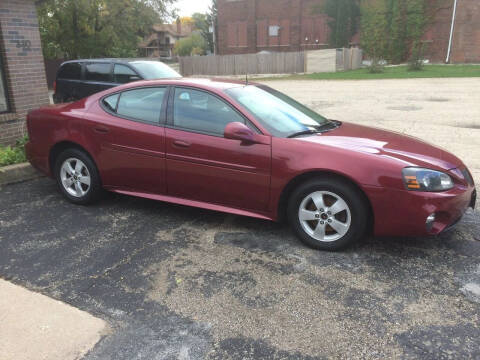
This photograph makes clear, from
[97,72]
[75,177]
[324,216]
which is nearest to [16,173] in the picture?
[75,177]

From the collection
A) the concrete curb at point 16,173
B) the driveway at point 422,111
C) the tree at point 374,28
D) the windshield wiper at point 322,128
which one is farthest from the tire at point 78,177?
the tree at point 374,28

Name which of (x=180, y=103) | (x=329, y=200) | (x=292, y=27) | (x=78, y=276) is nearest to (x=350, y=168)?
(x=329, y=200)

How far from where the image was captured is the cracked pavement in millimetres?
2799

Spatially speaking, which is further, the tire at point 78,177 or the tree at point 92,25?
the tree at point 92,25

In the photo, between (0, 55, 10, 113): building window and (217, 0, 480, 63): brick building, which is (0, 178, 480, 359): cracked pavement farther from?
(217, 0, 480, 63): brick building

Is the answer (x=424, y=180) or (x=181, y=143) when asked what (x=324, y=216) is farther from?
(x=181, y=143)

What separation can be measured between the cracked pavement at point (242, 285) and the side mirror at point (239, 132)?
100 centimetres

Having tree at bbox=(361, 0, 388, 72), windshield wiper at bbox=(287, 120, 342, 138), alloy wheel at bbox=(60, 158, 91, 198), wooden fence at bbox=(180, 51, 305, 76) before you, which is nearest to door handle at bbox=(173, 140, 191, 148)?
windshield wiper at bbox=(287, 120, 342, 138)

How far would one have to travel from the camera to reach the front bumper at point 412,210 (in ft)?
11.9

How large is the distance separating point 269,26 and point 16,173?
48.8 meters

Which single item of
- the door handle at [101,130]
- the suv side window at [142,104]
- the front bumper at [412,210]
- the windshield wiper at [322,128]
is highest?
the suv side window at [142,104]

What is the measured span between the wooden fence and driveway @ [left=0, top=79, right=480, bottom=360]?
32.5m

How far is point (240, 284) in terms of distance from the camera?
3502 mm

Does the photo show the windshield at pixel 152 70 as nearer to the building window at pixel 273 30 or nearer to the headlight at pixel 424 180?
the headlight at pixel 424 180
